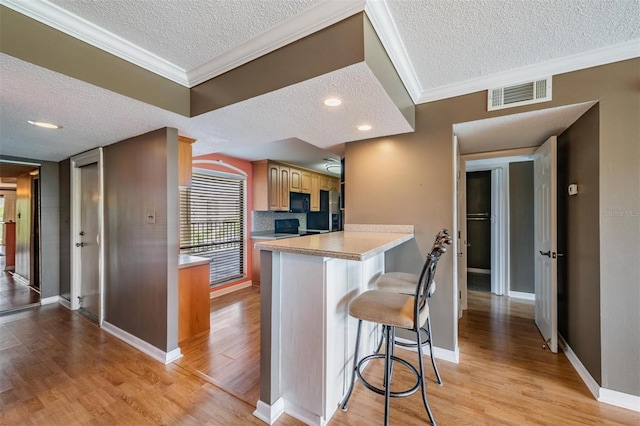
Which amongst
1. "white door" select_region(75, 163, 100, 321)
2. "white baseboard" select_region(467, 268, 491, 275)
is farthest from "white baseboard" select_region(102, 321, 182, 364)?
"white baseboard" select_region(467, 268, 491, 275)

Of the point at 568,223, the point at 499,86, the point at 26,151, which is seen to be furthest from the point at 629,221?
the point at 26,151

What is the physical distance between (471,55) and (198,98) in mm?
2014

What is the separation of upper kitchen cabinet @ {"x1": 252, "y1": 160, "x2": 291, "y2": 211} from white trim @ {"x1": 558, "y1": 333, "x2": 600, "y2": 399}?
4087 millimetres

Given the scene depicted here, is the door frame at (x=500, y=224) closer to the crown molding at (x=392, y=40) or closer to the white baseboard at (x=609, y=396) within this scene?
the white baseboard at (x=609, y=396)

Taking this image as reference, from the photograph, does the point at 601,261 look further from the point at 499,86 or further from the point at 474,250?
the point at 474,250

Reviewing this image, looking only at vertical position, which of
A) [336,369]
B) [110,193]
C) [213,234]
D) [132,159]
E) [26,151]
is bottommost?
[336,369]

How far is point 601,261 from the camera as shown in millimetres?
1778

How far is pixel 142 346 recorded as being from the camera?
2547mm

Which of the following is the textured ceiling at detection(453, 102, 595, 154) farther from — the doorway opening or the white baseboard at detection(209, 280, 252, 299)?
the doorway opening

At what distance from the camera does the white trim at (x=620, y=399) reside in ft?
5.60

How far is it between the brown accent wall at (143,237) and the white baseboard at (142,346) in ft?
0.13

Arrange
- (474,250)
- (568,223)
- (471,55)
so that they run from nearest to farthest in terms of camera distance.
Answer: (471,55)
(568,223)
(474,250)

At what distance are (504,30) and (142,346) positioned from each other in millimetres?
3824

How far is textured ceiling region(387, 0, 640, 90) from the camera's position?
137cm
